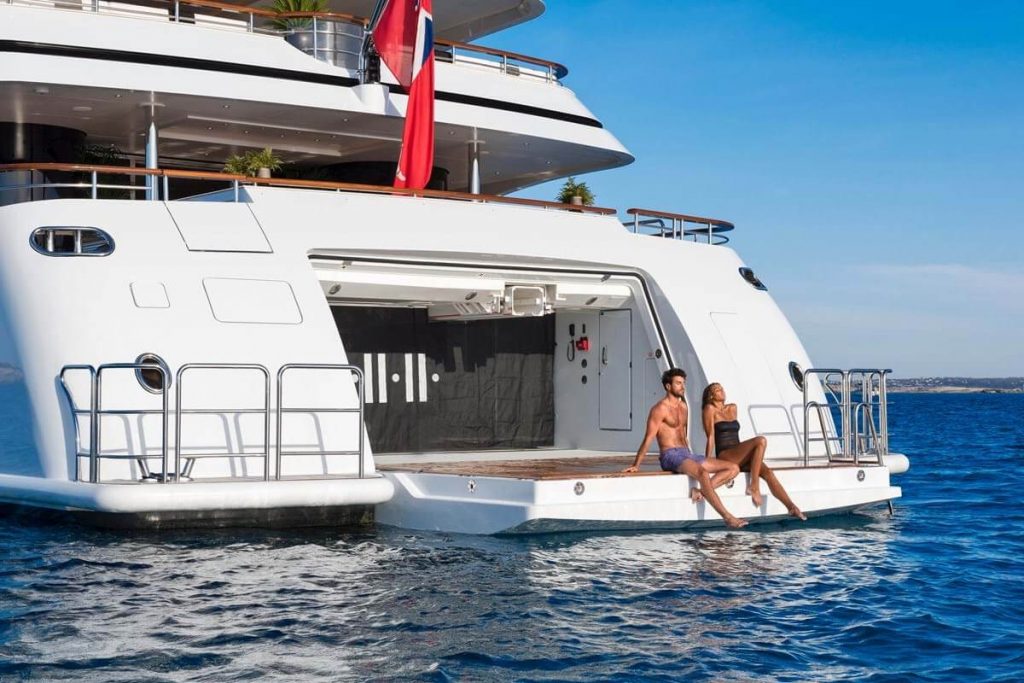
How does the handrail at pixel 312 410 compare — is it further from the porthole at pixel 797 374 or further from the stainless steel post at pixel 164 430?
the porthole at pixel 797 374

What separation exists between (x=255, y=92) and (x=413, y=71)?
1.77m

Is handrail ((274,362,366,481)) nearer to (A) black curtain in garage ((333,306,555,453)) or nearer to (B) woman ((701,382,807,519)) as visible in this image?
(B) woman ((701,382,807,519))

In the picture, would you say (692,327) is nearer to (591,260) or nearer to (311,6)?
(591,260)

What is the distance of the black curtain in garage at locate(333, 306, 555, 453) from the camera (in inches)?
632

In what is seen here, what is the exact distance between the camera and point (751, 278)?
15.4m

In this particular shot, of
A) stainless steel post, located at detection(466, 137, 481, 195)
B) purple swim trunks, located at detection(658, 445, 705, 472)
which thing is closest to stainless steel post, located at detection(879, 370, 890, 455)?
purple swim trunks, located at detection(658, 445, 705, 472)

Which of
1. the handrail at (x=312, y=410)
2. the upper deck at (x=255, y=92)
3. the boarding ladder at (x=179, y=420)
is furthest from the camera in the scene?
the upper deck at (x=255, y=92)

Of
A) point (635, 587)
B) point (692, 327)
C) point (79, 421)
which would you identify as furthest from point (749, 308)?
point (79, 421)

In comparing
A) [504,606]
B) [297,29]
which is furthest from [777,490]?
[297,29]

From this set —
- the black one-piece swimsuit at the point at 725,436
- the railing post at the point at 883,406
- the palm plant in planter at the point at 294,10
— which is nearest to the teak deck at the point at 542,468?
the black one-piece swimsuit at the point at 725,436

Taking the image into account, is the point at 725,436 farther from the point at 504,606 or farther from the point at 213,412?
Answer: the point at 213,412

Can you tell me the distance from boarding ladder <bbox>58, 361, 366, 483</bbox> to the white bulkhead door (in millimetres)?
5325

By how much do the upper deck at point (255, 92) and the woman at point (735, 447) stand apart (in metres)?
5.50

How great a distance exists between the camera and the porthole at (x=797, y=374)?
47.6ft
